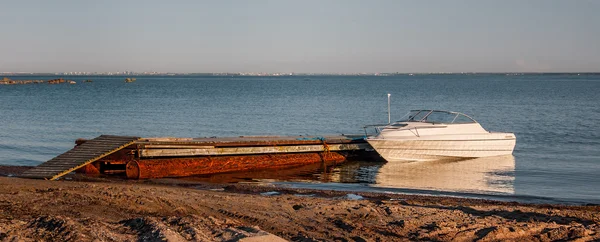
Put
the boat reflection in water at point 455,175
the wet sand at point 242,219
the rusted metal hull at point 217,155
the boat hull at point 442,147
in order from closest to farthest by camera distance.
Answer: the wet sand at point 242,219
the boat reflection in water at point 455,175
the rusted metal hull at point 217,155
the boat hull at point 442,147

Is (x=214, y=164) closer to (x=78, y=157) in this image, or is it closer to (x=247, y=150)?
(x=247, y=150)

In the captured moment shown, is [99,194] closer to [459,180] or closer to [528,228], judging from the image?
[528,228]

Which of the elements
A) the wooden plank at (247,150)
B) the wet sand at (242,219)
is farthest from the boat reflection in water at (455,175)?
the wet sand at (242,219)

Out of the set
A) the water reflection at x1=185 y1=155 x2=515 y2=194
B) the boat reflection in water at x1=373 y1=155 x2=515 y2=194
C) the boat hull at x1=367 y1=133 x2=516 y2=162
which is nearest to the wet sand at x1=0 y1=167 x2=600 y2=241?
the boat reflection in water at x1=373 y1=155 x2=515 y2=194

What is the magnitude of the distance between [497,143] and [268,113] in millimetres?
26270

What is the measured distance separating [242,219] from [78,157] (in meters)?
9.47

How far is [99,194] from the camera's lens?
43.5ft

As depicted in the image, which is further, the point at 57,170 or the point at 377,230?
the point at 57,170

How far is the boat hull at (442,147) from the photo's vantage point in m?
24.0

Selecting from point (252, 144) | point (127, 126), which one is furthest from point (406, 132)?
point (127, 126)

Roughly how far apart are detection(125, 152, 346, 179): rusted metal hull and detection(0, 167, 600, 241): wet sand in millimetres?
5265

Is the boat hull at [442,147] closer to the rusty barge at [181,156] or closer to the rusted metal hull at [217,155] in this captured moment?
the rusted metal hull at [217,155]

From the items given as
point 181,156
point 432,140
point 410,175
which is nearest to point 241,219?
point 181,156

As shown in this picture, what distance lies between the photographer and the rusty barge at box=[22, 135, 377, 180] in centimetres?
1920
